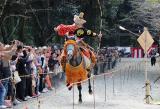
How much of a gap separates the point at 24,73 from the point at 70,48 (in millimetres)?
1971

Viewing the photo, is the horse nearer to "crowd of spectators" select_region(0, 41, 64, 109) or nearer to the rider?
the rider

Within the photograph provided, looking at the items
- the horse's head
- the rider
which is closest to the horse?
the horse's head

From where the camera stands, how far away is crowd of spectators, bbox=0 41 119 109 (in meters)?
16.0

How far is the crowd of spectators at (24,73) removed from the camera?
1595 centimetres

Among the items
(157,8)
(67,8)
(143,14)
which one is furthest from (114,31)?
(67,8)

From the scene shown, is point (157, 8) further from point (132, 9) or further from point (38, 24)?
point (38, 24)

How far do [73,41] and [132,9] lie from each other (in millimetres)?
47934

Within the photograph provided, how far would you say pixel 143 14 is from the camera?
62.2 meters

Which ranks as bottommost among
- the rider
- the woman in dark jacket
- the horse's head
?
the woman in dark jacket

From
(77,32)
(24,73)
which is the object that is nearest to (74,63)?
(77,32)

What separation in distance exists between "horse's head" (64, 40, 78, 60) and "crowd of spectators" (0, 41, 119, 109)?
1451mm

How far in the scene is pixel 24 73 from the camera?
1894 centimetres

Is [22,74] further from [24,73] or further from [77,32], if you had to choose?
[77,32]

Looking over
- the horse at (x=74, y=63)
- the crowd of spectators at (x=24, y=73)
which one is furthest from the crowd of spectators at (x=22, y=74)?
the horse at (x=74, y=63)
